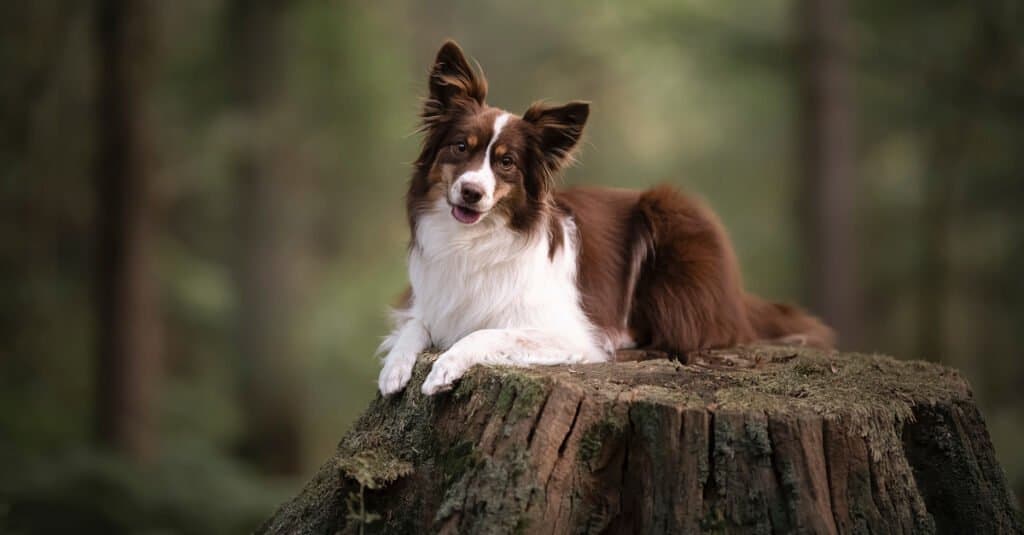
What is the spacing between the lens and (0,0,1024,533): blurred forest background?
992 centimetres

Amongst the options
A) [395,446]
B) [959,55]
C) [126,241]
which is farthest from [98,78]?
[959,55]

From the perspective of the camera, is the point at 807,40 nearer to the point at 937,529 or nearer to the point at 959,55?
the point at 959,55

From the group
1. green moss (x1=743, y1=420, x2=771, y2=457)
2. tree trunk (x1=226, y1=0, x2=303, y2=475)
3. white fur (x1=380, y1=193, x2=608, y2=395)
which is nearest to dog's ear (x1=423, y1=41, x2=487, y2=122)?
white fur (x1=380, y1=193, x2=608, y2=395)

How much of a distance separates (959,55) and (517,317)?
30.7 ft

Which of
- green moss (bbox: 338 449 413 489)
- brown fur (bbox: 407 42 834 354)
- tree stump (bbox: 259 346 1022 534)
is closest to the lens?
tree stump (bbox: 259 346 1022 534)

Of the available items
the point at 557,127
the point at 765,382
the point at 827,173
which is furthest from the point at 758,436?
the point at 827,173

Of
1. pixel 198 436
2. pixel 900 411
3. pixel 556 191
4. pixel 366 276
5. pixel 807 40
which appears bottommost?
pixel 198 436

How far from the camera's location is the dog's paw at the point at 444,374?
13.6ft

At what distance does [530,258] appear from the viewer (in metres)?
5.03

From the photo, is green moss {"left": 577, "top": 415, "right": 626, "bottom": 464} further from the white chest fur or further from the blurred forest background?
the blurred forest background

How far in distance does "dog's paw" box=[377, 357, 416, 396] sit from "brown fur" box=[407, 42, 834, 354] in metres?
0.86

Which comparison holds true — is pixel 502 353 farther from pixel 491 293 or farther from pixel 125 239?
pixel 125 239

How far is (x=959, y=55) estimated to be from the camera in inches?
465

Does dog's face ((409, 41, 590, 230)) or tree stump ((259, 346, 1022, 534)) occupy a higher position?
dog's face ((409, 41, 590, 230))
